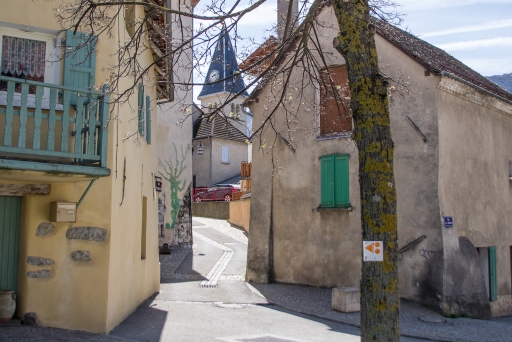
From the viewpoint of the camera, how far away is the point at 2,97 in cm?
661

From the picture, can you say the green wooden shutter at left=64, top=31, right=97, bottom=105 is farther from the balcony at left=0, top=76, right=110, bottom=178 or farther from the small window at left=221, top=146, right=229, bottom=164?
the small window at left=221, top=146, right=229, bottom=164

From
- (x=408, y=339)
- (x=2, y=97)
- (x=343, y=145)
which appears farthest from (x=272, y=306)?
(x=2, y=97)

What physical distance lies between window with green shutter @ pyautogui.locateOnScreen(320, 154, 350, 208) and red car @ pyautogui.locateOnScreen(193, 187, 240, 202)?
17.5m

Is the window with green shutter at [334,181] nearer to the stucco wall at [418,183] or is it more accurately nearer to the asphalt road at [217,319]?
the stucco wall at [418,183]

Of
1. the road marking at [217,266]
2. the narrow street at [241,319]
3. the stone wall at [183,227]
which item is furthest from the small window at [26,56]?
the stone wall at [183,227]

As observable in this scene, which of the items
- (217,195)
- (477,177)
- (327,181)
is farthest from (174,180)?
(477,177)

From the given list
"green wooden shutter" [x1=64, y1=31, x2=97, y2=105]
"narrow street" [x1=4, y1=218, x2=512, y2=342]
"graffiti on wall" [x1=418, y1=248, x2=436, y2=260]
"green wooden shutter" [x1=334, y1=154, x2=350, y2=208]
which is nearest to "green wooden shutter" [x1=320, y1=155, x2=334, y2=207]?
"green wooden shutter" [x1=334, y1=154, x2=350, y2=208]

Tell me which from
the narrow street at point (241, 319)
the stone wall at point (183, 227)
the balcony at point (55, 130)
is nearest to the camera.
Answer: the balcony at point (55, 130)

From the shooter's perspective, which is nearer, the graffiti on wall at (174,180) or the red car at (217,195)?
the graffiti on wall at (174,180)

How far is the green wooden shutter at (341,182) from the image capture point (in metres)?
12.8

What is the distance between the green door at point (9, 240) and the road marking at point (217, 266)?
241 inches

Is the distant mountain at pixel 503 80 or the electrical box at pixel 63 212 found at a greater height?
the distant mountain at pixel 503 80

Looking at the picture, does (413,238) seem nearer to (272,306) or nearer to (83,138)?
(272,306)

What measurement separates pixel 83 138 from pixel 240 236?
54.3 ft
